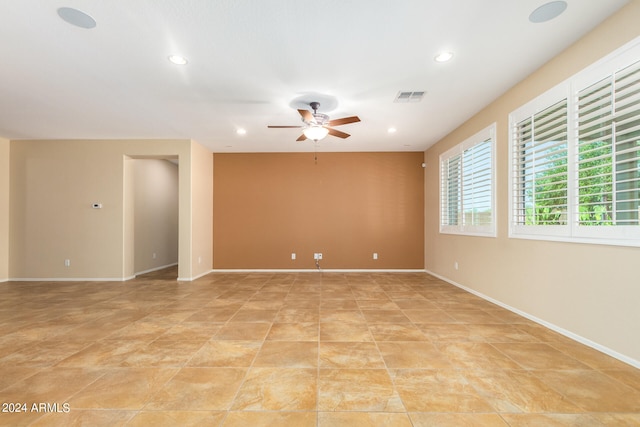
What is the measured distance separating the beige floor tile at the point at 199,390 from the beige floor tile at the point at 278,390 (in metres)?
0.08

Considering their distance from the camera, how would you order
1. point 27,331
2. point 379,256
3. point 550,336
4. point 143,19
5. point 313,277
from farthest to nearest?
point 379,256 → point 313,277 → point 27,331 → point 550,336 → point 143,19

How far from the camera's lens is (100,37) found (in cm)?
261

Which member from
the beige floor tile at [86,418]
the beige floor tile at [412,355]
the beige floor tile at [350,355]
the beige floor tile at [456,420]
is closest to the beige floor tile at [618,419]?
the beige floor tile at [456,420]

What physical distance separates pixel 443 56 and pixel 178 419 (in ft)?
12.0

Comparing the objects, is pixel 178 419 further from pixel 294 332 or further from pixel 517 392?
pixel 517 392

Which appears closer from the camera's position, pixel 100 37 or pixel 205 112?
pixel 100 37

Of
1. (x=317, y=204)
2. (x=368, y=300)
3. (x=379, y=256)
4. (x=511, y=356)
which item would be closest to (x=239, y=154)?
(x=317, y=204)

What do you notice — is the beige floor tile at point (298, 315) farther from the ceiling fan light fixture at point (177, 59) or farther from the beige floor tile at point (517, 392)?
the ceiling fan light fixture at point (177, 59)

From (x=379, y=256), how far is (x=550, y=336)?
4.15 m

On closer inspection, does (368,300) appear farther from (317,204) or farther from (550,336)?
(317,204)

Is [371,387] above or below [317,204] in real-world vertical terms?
below

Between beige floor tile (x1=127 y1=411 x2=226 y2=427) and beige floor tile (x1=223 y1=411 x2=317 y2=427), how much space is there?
0.24 feet

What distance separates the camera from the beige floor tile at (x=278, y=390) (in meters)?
1.77

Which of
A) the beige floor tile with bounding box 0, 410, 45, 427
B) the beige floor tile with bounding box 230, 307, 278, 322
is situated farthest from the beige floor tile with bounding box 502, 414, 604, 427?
the beige floor tile with bounding box 0, 410, 45, 427
